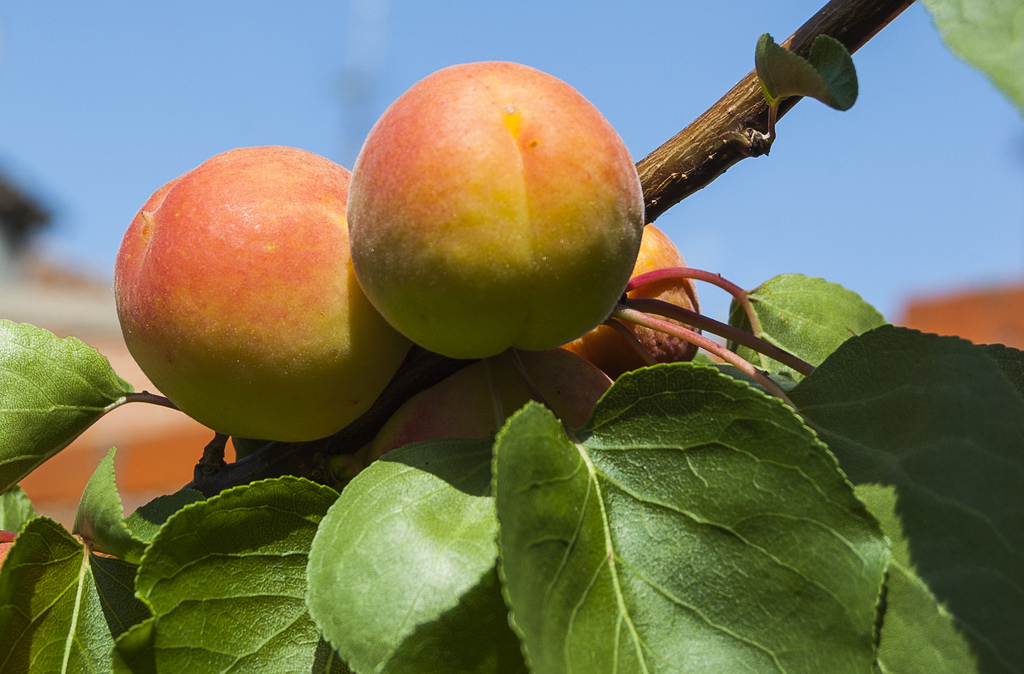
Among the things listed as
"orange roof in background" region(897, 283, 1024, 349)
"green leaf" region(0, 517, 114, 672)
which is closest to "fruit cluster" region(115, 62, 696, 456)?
"green leaf" region(0, 517, 114, 672)

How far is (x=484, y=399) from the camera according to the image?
1.56 ft

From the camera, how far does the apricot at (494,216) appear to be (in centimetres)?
39

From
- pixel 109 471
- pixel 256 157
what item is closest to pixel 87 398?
pixel 109 471

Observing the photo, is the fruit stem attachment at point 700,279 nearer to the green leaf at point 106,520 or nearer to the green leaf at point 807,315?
the green leaf at point 807,315

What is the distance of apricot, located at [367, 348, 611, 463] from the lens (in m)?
0.47

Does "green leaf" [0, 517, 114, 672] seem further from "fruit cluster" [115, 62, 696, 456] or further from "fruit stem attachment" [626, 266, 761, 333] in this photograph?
"fruit stem attachment" [626, 266, 761, 333]

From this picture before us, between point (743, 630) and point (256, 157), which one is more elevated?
point (256, 157)

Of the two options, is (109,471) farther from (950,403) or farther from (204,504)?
(950,403)

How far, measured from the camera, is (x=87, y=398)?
0.57 metres

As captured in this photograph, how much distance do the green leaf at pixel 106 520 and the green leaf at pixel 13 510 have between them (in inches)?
9.5

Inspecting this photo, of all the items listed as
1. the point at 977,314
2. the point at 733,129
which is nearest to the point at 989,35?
the point at 733,129

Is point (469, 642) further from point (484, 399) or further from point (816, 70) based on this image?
point (816, 70)

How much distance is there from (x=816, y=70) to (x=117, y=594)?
0.48m

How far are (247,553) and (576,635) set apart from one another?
0.59 feet
